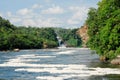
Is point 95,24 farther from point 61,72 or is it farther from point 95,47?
point 61,72

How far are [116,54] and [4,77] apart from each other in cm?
2015

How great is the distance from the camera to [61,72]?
166 ft

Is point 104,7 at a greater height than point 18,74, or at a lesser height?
greater

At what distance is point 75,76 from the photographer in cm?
4625

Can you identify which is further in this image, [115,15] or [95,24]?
[95,24]

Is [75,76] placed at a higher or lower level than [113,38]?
lower

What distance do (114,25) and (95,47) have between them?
1002 cm

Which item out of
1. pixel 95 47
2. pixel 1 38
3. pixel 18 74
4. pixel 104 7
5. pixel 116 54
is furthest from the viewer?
pixel 1 38

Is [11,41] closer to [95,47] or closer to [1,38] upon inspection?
[1,38]

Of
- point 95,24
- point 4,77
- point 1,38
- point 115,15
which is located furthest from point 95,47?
point 1,38

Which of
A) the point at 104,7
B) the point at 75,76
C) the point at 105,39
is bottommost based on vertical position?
the point at 75,76

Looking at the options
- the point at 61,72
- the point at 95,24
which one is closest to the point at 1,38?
the point at 95,24

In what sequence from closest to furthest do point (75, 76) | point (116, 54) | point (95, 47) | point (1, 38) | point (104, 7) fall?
point (75, 76) < point (116, 54) < point (104, 7) < point (95, 47) < point (1, 38)

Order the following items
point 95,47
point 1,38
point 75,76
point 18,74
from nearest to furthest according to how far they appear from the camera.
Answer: point 75,76, point 18,74, point 95,47, point 1,38
